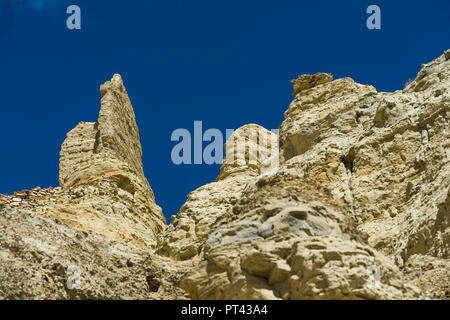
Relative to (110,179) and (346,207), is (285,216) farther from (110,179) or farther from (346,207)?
(110,179)

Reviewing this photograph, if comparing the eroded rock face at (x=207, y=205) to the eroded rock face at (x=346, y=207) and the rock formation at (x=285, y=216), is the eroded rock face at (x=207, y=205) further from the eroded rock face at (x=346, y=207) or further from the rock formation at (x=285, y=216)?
the eroded rock face at (x=346, y=207)

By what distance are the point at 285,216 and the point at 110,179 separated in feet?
46.8

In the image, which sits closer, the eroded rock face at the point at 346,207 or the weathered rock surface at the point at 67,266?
the eroded rock face at the point at 346,207

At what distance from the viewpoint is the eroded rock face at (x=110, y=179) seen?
2239 centimetres

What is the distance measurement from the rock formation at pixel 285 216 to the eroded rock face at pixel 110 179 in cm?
8

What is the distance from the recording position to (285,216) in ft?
41.6

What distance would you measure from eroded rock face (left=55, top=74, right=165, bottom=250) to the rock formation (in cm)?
8

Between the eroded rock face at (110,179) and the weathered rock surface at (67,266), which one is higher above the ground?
the eroded rock face at (110,179)

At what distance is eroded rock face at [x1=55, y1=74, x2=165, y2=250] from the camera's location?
2239 cm
